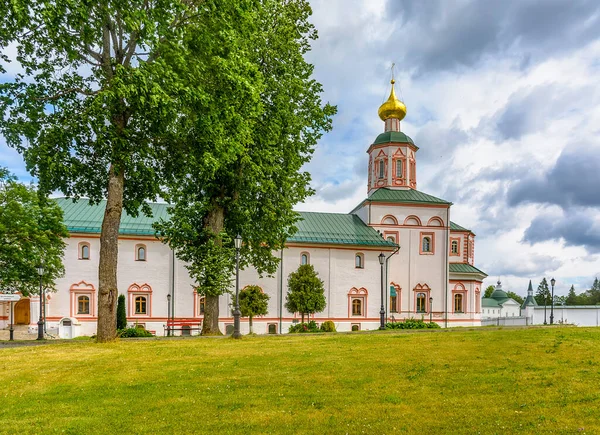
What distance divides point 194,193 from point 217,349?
9.44m

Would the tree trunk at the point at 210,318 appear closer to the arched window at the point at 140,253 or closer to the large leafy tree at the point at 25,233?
the large leafy tree at the point at 25,233

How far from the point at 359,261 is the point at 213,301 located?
20405 mm

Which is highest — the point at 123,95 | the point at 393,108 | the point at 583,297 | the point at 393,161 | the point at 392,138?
the point at 393,108

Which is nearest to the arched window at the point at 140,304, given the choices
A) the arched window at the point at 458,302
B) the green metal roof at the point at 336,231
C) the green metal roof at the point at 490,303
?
the green metal roof at the point at 336,231

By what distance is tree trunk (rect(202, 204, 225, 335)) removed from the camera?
66.8 feet

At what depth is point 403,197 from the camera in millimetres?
42312

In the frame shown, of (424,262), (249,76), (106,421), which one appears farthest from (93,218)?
(106,421)

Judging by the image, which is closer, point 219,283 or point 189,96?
point 189,96

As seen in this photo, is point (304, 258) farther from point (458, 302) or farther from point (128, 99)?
point (128, 99)

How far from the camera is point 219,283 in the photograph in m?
20.5

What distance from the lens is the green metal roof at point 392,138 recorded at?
145 feet

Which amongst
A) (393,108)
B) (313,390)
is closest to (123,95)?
(313,390)

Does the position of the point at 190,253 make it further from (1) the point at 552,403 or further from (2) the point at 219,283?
(1) the point at 552,403

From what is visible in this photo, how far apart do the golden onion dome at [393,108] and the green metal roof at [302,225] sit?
10971mm
